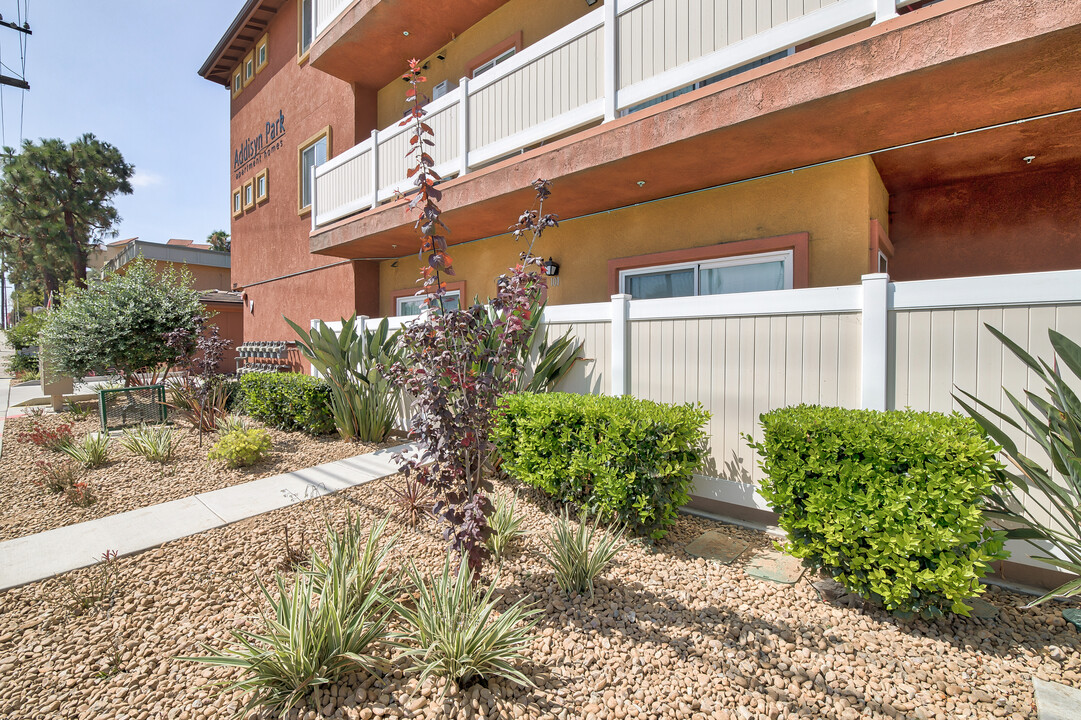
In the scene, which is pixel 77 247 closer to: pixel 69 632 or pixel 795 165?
pixel 69 632

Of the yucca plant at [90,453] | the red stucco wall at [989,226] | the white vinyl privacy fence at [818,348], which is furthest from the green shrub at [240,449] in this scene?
the red stucco wall at [989,226]

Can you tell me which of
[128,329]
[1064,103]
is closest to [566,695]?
[1064,103]

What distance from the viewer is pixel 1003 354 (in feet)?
10.8

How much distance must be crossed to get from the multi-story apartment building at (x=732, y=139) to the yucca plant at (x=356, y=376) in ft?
7.01

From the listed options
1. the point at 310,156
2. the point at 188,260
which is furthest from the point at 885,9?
the point at 188,260

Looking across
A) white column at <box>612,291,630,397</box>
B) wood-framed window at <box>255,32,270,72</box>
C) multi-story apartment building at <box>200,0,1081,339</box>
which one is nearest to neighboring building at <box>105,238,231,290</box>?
wood-framed window at <box>255,32,270,72</box>

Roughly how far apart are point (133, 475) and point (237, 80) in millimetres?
16913

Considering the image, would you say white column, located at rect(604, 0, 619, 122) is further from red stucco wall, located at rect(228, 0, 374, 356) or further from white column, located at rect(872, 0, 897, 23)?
red stucco wall, located at rect(228, 0, 374, 356)

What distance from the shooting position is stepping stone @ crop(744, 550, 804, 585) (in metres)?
3.51

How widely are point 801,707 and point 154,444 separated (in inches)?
297

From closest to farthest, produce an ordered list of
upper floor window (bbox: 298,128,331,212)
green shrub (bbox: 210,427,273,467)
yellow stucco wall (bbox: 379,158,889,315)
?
yellow stucco wall (bbox: 379,158,889,315) → green shrub (bbox: 210,427,273,467) → upper floor window (bbox: 298,128,331,212)

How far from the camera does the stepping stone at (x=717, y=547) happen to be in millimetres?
3834

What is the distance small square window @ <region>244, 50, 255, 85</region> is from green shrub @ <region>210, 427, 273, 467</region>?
15122 millimetres

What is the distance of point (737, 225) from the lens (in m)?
5.93
